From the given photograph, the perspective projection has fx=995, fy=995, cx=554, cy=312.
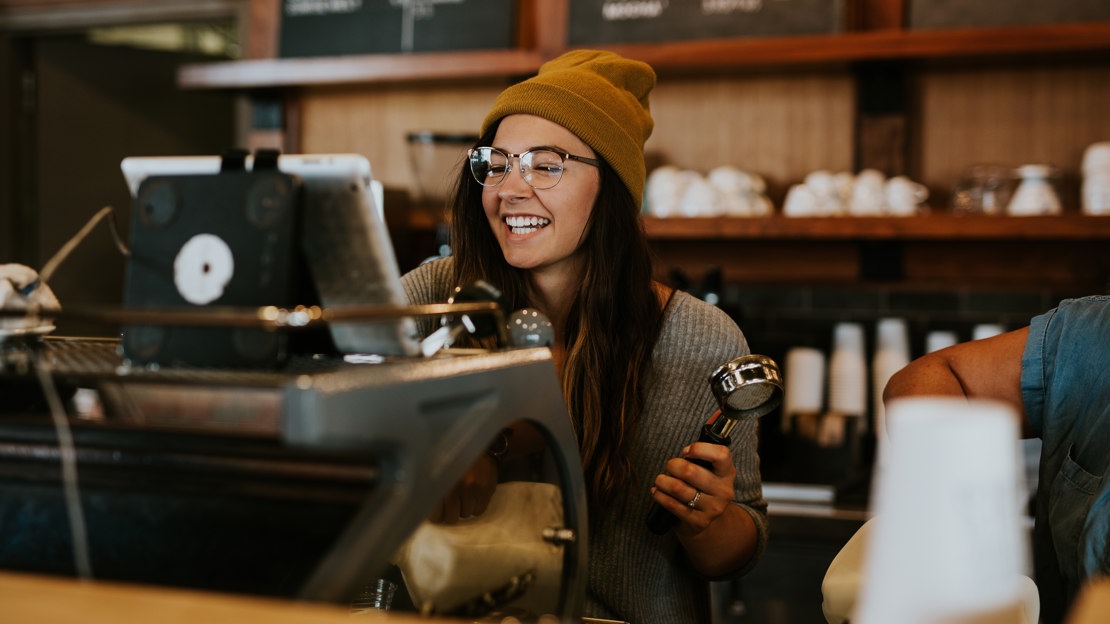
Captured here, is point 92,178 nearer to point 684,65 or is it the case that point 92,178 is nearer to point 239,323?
point 684,65

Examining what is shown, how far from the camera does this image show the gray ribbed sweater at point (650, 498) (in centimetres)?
144

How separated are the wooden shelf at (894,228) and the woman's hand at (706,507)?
109cm

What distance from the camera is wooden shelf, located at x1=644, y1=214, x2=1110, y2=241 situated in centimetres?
244

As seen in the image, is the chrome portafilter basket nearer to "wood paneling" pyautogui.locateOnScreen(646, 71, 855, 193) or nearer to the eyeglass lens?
the eyeglass lens

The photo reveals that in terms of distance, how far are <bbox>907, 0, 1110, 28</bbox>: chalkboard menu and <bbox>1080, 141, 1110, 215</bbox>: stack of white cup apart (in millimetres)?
336

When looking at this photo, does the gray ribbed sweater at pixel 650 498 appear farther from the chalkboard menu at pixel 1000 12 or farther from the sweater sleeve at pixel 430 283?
the chalkboard menu at pixel 1000 12

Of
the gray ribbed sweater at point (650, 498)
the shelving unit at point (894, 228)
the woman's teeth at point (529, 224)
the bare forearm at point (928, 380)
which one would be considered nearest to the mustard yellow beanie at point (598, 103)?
the woman's teeth at point (529, 224)

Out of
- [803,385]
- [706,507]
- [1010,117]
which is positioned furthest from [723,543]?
[1010,117]

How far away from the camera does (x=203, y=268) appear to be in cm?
88

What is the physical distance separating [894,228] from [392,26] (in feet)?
5.17

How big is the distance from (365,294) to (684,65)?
1966 millimetres

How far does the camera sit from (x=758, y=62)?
2.63 meters

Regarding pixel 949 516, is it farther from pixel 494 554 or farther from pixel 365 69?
pixel 365 69

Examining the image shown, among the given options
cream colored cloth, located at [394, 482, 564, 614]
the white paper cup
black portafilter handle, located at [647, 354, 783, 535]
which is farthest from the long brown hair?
the white paper cup
